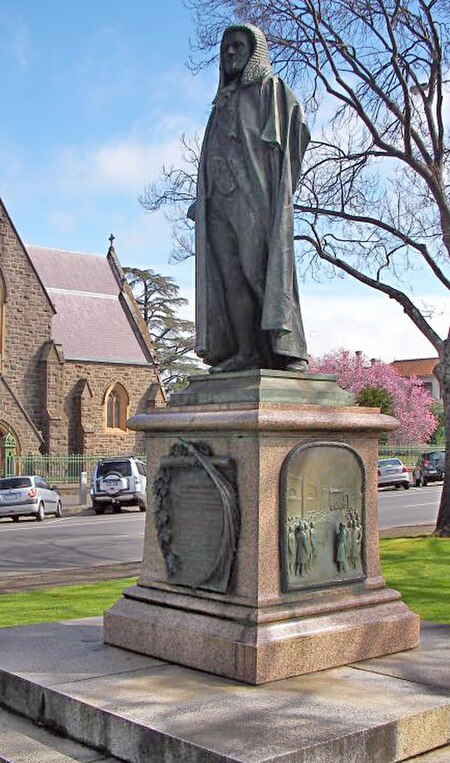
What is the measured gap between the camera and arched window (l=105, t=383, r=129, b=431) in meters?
47.1

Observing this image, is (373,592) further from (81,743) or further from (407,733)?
(81,743)

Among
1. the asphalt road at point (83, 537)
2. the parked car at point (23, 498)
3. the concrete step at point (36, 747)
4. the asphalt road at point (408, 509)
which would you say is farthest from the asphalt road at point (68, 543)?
the concrete step at point (36, 747)

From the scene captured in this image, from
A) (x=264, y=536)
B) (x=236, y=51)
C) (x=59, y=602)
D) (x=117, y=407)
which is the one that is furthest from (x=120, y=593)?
(x=117, y=407)

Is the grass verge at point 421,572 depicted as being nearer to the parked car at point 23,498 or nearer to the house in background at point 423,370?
the parked car at point 23,498

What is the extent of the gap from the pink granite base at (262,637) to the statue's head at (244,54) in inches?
137

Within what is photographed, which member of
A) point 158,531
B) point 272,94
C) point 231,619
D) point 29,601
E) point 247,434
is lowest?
point 29,601

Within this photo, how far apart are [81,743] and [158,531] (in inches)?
59.5

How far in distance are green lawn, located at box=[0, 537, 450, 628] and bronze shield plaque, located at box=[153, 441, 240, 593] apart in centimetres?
356

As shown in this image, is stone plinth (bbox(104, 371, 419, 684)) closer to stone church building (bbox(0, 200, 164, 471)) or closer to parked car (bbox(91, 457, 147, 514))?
parked car (bbox(91, 457, 147, 514))

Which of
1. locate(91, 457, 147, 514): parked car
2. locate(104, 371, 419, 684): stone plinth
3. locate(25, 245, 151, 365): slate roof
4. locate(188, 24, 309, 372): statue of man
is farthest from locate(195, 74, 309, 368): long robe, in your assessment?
locate(25, 245, 151, 365): slate roof

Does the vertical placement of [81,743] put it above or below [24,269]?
below

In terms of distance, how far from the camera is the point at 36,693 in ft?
16.5

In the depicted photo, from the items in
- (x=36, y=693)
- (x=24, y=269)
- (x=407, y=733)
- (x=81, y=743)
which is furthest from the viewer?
(x=24, y=269)

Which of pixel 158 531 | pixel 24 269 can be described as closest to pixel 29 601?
pixel 158 531
